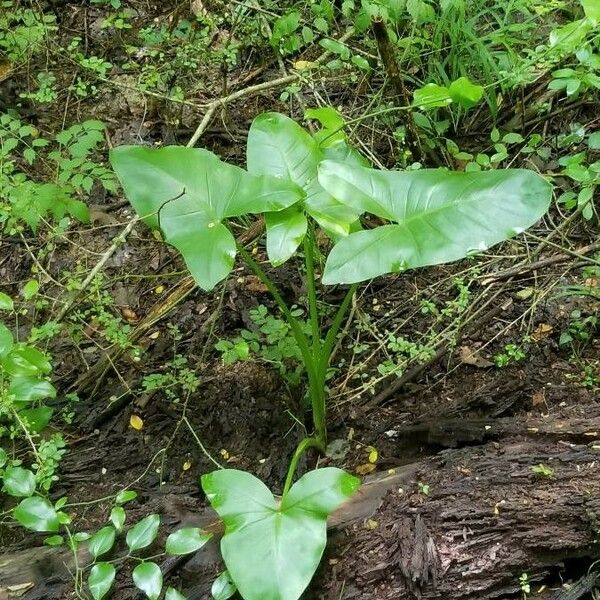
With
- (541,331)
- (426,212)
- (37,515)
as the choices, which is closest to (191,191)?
(426,212)

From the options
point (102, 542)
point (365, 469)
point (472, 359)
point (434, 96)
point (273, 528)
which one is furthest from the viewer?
point (472, 359)

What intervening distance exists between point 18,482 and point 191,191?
2.17 feet

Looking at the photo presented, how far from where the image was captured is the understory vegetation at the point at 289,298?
1.18 meters

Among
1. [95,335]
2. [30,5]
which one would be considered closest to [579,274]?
[95,335]

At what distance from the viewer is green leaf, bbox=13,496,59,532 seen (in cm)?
123

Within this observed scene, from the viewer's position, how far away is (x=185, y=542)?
1.20 meters

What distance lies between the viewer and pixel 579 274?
73.2 inches

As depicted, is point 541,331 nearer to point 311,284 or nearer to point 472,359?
point 472,359

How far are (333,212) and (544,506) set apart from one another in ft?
2.26

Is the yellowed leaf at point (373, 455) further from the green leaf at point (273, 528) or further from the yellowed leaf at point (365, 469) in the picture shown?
the green leaf at point (273, 528)

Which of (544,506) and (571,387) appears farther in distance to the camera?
(571,387)

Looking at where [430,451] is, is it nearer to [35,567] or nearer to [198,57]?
→ [35,567]

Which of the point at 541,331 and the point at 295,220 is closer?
the point at 295,220

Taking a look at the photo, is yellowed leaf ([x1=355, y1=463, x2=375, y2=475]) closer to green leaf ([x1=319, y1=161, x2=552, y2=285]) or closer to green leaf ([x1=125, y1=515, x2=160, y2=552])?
green leaf ([x1=125, y1=515, x2=160, y2=552])
